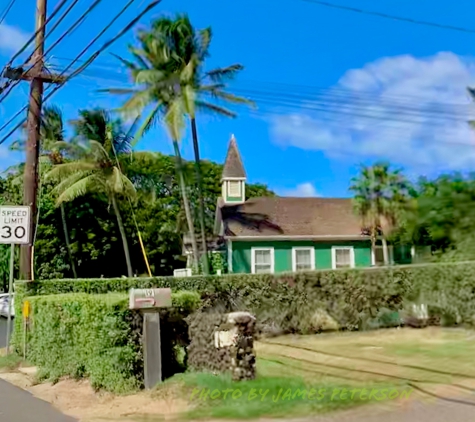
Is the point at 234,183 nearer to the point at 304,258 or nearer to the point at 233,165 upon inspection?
the point at 233,165

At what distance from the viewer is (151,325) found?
925 centimetres

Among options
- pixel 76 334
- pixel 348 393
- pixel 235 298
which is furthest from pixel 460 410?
pixel 235 298

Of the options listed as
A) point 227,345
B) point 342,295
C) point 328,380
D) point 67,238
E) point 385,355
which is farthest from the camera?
point 67,238

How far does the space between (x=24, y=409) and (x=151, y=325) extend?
216 centimetres

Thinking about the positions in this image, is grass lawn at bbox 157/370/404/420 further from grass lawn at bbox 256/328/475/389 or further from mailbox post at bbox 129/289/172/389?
grass lawn at bbox 256/328/475/389

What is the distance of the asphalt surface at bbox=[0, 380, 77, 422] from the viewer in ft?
27.0

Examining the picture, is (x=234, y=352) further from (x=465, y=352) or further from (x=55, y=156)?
(x=55, y=156)

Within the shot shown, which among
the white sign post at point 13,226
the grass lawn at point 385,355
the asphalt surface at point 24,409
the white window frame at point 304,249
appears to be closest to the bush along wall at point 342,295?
the grass lawn at point 385,355

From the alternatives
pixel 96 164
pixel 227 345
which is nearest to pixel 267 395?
pixel 227 345

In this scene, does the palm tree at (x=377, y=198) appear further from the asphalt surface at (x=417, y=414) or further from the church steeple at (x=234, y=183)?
the asphalt surface at (x=417, y=414)

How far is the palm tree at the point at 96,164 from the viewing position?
107 ft

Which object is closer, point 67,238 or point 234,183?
point 234,183

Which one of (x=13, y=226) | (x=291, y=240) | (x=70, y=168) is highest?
(x=70, y=168)

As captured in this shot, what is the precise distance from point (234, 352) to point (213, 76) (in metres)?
21.8
